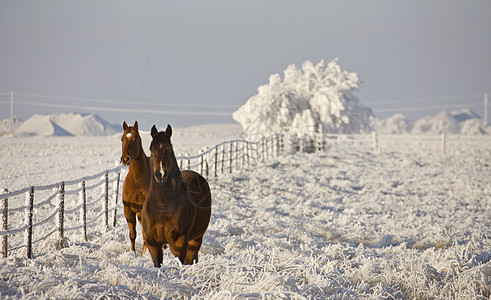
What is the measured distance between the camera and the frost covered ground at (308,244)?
13.9 feet

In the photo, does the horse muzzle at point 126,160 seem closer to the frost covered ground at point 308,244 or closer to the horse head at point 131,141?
the horse head at point 131,141

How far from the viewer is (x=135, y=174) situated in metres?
6.32

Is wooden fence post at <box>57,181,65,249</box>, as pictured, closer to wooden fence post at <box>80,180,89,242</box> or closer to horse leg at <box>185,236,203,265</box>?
wooden fence post at <box>80,180,89,242</box>

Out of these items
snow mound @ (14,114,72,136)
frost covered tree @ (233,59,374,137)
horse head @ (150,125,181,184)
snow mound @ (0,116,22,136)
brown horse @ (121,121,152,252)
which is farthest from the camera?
snow mound @ (14,114,72,136)

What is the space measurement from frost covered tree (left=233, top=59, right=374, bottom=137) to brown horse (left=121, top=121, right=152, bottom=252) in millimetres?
31711

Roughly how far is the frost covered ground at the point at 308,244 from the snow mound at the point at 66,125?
57.1 meters

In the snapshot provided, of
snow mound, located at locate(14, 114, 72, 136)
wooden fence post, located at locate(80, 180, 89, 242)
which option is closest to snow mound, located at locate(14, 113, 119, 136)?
snow mound, located at locate(14, 114, 72, 136)

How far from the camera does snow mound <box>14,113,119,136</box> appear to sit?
78.1 meters

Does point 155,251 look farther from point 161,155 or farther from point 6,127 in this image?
point 6,127

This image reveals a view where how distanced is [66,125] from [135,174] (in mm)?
92643

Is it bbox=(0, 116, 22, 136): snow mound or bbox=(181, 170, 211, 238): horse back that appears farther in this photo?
bbox=(0, 116, 22, 136): snow mound

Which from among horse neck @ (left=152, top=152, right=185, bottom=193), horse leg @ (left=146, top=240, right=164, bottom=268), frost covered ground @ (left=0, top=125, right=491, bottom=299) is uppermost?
horse neck @ (left=152, top=152, right=185, bottom=193)

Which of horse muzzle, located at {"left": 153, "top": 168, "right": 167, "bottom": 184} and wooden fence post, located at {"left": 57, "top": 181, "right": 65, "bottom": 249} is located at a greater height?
horse muzzle, located at {"left": 153, "top": 168, "right": 167, "bottom": 184}

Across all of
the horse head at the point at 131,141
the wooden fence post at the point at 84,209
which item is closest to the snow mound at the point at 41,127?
the wooden fence post at the point at 84,209
